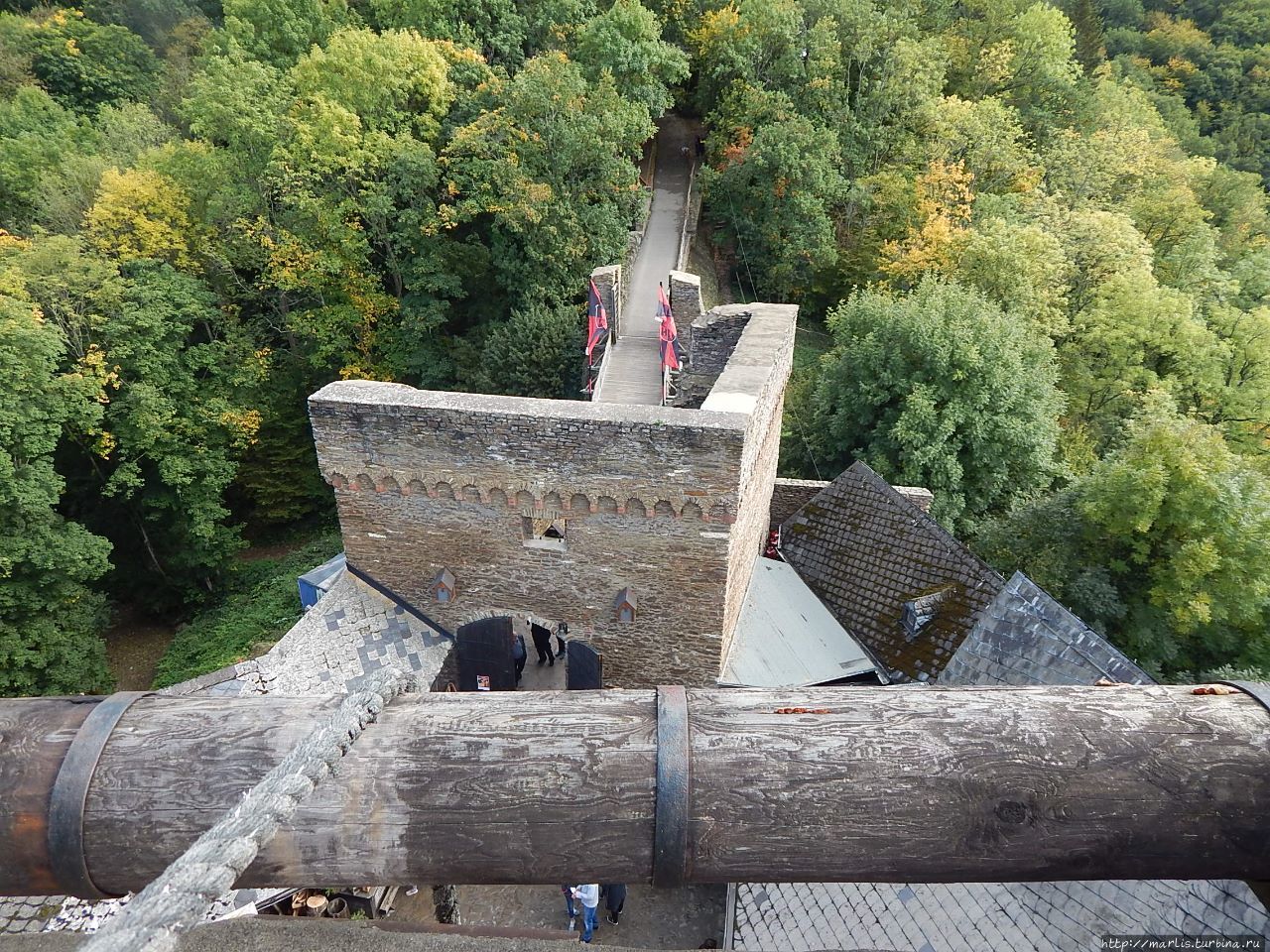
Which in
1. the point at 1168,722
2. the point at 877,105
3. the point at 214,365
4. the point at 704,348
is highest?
the point at 877,105

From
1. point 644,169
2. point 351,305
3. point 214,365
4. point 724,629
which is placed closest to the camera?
point 724,629

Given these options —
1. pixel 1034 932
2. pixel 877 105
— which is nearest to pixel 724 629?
pixel 1034 932

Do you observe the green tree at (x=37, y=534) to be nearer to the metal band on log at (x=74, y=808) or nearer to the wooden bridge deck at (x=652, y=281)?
the wooden bridge deck at (x=652, y=281)

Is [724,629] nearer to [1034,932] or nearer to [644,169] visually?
[1034,932]

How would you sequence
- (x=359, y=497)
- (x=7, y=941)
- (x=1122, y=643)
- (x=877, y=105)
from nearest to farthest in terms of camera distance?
(x=7, y=941), (x=359, y=497), (x=1122, y=643), (x=877, y=105)

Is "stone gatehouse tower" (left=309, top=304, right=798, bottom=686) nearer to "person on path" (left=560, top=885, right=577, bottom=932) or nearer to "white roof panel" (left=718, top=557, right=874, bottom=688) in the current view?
"white roof panel" (left=718, top=557, right=874, bottom=688)

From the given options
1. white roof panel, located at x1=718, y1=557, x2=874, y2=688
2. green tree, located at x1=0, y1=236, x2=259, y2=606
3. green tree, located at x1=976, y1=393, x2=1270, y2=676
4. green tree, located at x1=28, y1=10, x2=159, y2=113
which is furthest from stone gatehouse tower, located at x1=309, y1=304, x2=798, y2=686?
green tree, located at x1=28, y1=10, x2=159, y2=113
